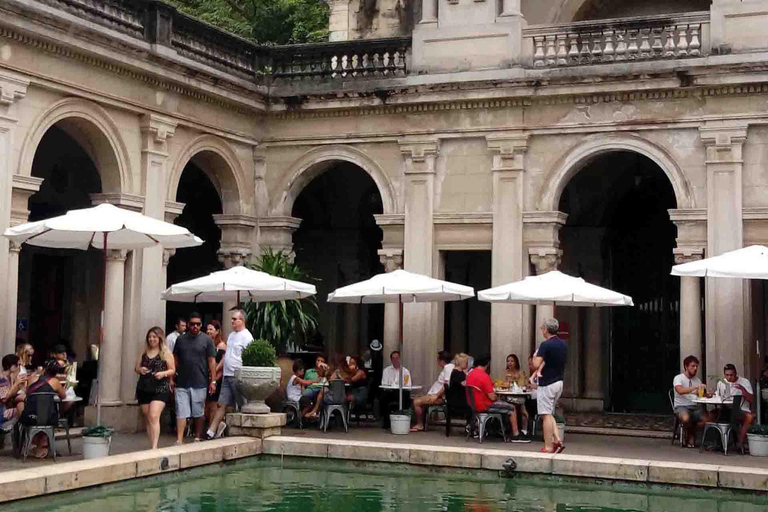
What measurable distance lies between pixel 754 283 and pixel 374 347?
6910 mm

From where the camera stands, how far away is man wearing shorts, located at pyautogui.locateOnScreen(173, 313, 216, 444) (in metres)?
14.5

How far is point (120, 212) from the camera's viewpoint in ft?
44.8

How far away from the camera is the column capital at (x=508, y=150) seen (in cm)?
1902

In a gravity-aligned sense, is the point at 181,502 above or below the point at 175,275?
below

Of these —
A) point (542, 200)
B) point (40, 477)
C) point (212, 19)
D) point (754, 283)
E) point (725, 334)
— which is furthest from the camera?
point (212, 19)

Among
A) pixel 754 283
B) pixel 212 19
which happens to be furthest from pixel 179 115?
pixel 212 19

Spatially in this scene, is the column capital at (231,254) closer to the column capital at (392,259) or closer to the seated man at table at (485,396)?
the column capital at (392,259)

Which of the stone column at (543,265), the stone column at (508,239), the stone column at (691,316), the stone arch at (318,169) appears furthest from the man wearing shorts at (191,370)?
the stone column at (691,316)

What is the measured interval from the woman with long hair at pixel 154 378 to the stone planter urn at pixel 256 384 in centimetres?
109

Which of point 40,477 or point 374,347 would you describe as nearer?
point 40,477

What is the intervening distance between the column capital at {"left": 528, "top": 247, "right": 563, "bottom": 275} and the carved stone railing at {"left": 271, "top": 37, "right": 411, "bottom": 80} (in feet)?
12.9

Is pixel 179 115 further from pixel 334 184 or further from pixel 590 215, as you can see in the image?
pixel 590 215

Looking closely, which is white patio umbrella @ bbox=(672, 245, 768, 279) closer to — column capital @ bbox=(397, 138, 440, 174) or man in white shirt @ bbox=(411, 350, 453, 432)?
man in white shirt @ bbox=(411, 350, 453, 432)

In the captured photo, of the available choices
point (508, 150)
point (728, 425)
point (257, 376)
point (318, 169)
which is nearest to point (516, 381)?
point (728, 425)
